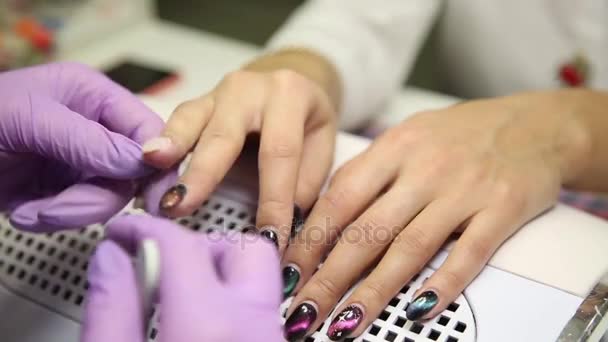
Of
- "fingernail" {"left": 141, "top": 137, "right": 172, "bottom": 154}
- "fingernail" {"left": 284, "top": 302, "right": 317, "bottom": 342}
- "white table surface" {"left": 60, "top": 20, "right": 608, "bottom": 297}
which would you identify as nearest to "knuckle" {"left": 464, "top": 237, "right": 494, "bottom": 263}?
"white table surface" {"left": 60, "top": 20, "right": 608, "bottom": 297}

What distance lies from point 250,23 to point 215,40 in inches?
4.7

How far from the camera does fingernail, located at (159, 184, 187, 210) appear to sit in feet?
1.36

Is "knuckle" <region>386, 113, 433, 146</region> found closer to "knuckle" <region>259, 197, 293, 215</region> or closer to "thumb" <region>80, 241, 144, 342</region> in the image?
"knuckle" <region>259, 197, 293, 215</region>

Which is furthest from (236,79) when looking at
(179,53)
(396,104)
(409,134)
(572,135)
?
(179,53)

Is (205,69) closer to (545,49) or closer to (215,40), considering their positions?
(215,40)

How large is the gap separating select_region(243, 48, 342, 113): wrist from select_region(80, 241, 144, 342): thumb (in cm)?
33

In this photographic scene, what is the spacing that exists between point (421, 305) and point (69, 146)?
0.25 meters

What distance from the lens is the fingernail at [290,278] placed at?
42 centimetres

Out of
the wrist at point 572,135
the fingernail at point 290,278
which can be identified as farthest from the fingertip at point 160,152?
the wrist at point 572,135

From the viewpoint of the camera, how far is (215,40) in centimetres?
116

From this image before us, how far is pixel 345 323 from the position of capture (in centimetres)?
39

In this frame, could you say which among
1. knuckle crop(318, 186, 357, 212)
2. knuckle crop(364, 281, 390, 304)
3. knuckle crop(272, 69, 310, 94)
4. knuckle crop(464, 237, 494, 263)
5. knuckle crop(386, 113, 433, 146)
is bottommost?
knuckle crop(364, 281, 390, 304)

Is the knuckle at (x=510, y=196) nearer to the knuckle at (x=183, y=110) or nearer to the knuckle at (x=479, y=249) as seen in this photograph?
the knuckle at (x=479, y=249)

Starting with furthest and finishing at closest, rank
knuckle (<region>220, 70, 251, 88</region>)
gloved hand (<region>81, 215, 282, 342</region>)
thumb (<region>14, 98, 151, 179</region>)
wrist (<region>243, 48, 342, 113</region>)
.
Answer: wrist (<region>243, 48, 342, 113</region>)
knuckle (<region>220, 70, 251, 88</region>)
thumb (<region>14, 98, 151, 179</region>)
gloved hand (<region>81, 215, 282, 342</region>)
